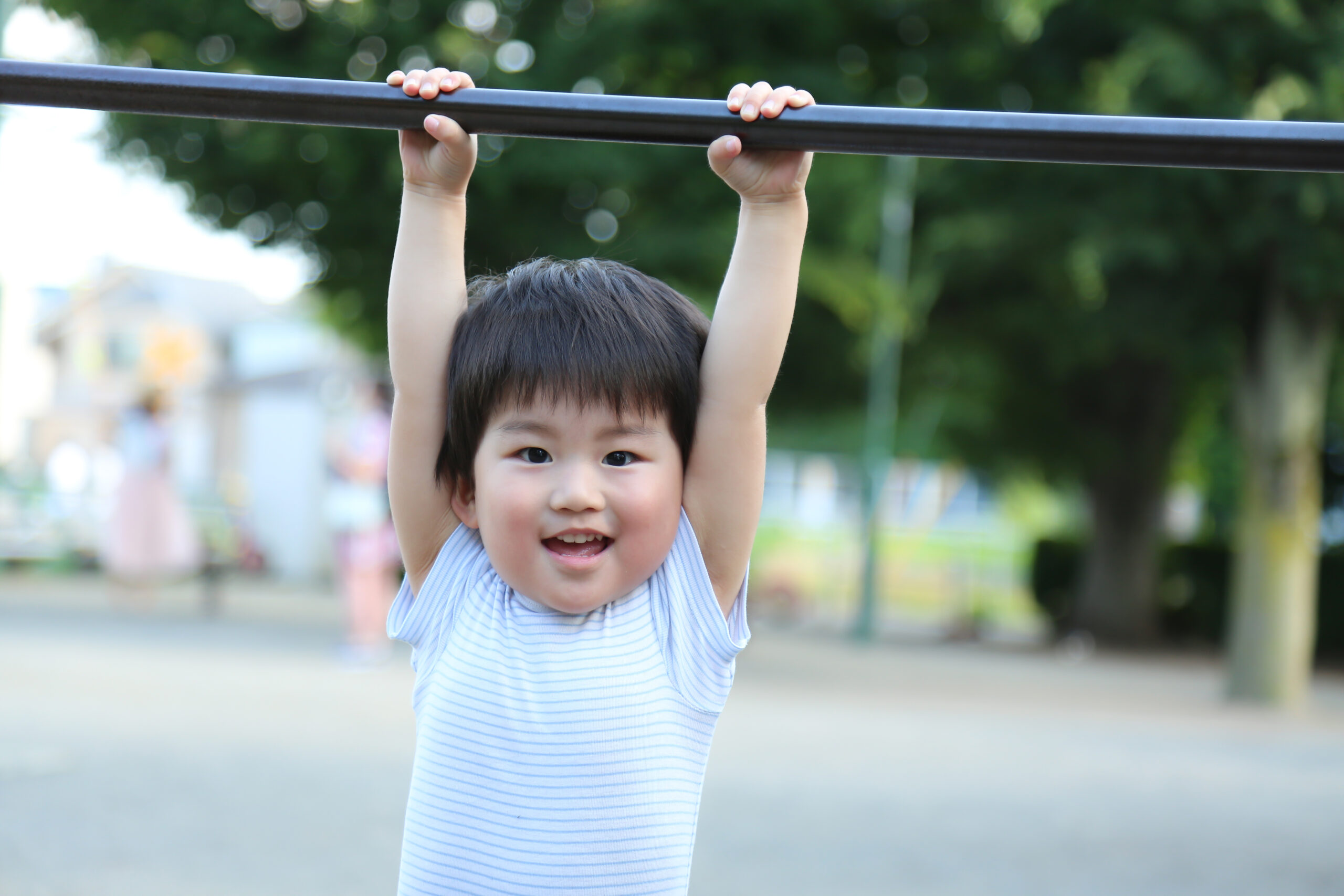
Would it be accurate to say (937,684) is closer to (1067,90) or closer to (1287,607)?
(1287,607)

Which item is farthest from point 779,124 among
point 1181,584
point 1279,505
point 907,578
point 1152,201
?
point 907,578

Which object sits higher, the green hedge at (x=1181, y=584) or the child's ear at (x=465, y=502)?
the green hedge at (x=1181, y=584)

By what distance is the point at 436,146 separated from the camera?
167cm

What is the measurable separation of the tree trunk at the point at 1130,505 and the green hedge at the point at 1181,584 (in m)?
0.68

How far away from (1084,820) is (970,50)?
6.01m

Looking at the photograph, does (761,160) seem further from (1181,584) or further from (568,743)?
(1181,584)

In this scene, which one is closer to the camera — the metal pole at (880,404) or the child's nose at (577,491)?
the child's nose at (577,491)

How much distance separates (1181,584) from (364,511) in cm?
1085

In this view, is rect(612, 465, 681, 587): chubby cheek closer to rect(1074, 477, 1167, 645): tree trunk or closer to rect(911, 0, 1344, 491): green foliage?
rect(911, 0, 1344, 491): green foliage

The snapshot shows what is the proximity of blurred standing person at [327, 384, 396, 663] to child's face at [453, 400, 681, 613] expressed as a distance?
691 cm

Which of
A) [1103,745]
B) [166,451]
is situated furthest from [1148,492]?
[166,451]

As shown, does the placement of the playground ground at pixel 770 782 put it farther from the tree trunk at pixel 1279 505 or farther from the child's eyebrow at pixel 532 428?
the child's eyebrow at pixel 532 428

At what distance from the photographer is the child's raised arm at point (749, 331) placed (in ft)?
5.49

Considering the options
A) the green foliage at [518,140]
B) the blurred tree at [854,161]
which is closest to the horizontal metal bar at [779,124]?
the green foliage at [518,140]
